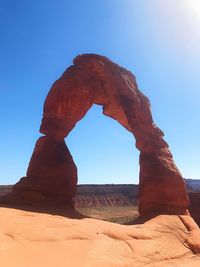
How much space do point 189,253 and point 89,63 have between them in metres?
10.1

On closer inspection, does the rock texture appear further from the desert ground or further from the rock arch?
the rock arch

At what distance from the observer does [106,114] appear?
16969 mm

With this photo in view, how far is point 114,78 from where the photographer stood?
639 inches

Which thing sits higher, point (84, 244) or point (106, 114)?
point (106, 114)

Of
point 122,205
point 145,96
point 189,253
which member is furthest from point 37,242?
point 122,205

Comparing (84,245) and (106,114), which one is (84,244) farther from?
(106,114)

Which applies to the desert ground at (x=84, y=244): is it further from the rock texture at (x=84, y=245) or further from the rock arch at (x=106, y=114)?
the rock arch at (x=106, y=114)

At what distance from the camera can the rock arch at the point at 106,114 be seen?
13195mm

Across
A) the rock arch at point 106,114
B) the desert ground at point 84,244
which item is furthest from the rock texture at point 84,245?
the rock arch at point 106,114

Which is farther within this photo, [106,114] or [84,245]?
[106,114]

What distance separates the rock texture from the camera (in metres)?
5.73

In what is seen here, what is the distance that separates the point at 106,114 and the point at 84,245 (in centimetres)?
1077

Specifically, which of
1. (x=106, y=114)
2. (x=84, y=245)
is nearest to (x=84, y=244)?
(x=84, y=245)

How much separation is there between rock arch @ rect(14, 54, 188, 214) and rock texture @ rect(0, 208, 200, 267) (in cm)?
339
